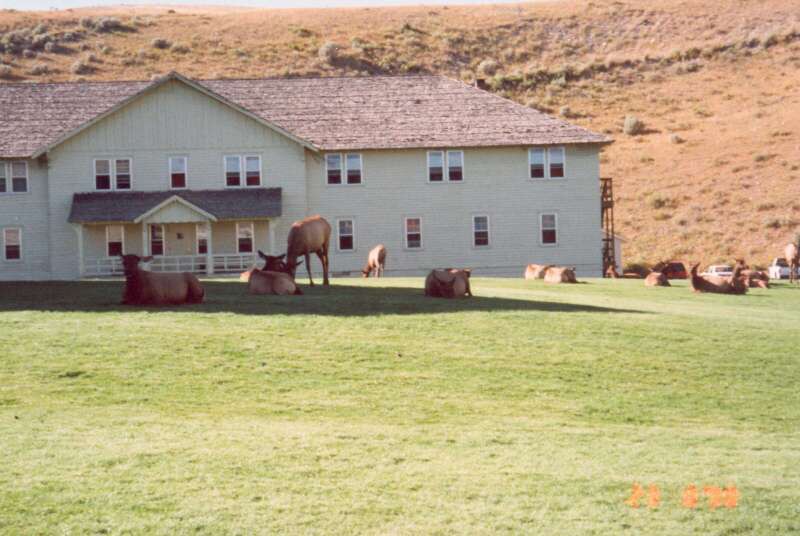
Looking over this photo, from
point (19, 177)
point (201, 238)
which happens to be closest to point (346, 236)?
point (201, 238)

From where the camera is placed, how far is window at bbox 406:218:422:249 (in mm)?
54812

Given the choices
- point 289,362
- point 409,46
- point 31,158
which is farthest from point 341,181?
point 409,46

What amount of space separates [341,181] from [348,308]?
1228 inches

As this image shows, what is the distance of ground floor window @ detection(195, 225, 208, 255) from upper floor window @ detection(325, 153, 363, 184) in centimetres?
621

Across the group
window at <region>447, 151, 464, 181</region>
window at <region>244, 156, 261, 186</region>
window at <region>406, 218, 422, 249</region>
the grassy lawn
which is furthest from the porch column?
the grassy lawn

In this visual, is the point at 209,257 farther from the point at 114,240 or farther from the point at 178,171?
the point at 114,240

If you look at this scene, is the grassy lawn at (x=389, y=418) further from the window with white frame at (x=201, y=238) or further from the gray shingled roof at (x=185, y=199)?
the window with white frame at (x=201, y=238)

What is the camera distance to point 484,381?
17.1 meters

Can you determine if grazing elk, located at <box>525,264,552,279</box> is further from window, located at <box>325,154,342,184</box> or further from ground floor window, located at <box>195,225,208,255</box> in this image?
ground floor window, located at <box>195,225,208,255</box>

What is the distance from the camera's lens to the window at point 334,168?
5488 cm

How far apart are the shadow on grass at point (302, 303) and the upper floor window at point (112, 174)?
Answer: 2362 cm

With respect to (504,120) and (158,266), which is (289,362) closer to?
(158,266)

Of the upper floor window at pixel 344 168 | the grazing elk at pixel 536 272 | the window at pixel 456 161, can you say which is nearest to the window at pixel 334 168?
the upper floor window at pixel 344 168
